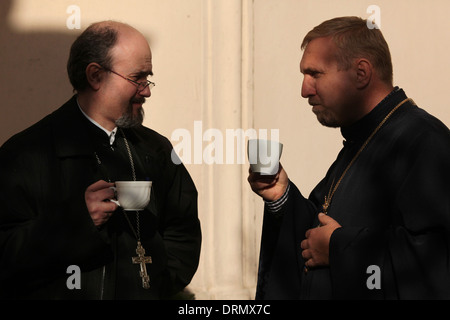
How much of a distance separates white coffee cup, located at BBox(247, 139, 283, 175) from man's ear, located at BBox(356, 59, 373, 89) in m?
Result: 0.49

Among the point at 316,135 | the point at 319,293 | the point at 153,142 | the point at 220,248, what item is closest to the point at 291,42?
the point at 316,135

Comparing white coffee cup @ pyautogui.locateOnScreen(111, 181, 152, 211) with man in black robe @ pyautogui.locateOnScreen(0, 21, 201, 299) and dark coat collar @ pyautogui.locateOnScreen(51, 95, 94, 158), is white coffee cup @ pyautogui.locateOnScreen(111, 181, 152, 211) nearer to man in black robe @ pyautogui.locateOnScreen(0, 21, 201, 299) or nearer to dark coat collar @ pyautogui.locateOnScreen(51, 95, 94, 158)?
man in black robe @ pyautogui.locateOnScreen(0, 21, 201, 299)

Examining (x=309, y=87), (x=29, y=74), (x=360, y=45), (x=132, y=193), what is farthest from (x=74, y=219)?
(x=29, y=74)

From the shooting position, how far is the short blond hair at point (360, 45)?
153 inches

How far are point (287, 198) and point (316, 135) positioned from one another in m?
3.20

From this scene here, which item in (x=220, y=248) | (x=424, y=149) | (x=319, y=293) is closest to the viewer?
(x=424, y=149)

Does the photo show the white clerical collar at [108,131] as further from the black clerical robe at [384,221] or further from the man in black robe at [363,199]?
the black clerical robe at [384,221]

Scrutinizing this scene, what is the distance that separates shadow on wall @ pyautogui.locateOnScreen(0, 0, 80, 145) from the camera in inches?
244

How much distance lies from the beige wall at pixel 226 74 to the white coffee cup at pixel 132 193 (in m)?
2.82

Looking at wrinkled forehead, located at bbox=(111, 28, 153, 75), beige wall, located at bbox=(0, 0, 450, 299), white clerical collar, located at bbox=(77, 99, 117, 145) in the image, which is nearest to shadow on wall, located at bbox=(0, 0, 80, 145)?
beige wall, located at bbox=(0, 0, 450, 299)

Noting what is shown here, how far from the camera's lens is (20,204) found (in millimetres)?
3752

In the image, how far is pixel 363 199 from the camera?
3.81 meters
